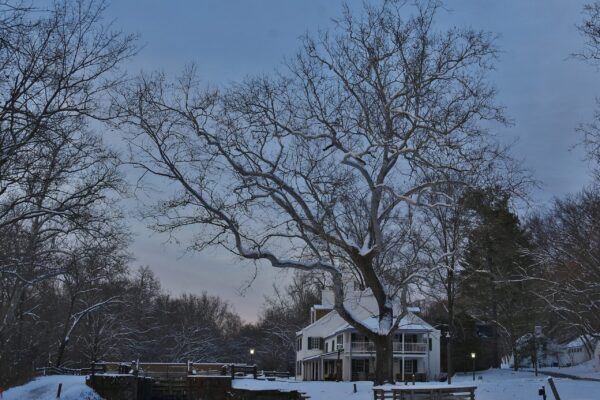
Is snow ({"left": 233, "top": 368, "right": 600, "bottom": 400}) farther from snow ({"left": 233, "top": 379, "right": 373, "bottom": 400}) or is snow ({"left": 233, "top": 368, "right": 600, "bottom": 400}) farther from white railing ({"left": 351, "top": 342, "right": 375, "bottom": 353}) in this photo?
white railing ({"left": 351, "top": 342, "right": 375, "bottom": 353})

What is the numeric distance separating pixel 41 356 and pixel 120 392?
21.5m

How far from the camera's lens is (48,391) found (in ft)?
98.8

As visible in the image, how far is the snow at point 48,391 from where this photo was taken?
28.6 m

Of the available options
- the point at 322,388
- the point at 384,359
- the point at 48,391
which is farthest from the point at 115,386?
the point at 384,359

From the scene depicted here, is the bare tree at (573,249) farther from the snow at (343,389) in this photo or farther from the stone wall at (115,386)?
the stone wall at (115,386)

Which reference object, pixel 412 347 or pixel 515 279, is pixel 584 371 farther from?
pixel 412 347

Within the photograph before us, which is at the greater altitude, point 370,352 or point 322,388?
point 370,352

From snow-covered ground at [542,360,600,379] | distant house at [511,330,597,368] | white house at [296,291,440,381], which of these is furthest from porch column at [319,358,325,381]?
snow-covered ground at [542,360,600,379]

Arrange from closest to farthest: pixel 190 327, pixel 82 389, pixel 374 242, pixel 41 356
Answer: pixel 374 242 → pixel 82 389 → pixel 41 356 → pixel 190 327

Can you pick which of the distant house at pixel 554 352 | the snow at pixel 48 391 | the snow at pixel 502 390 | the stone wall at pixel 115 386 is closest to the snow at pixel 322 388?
the snow at pixel 502 390

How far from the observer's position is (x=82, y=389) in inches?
1248

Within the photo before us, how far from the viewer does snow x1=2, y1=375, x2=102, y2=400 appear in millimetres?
28578

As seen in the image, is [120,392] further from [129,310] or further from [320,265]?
[129,310]

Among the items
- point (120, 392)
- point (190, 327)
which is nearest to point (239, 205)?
point (120, 392)
